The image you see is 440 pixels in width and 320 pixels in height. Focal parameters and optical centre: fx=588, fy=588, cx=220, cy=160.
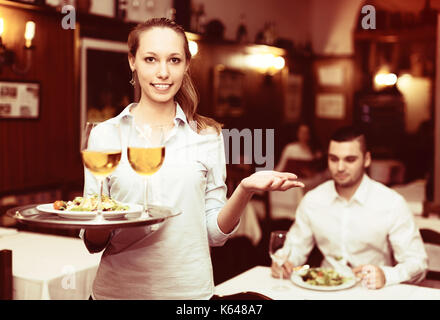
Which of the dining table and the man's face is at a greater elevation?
the man's face

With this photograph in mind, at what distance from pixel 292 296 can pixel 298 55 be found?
23.5 ft

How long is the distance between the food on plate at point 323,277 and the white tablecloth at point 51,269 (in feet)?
3.07

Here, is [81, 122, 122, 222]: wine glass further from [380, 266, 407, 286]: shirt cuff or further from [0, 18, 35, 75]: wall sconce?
[0, 18, 35, 75]: wall sconce

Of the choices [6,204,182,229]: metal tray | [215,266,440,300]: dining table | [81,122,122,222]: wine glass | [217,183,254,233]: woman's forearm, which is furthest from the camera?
[215,266,440,300]: dining table

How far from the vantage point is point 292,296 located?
223cm

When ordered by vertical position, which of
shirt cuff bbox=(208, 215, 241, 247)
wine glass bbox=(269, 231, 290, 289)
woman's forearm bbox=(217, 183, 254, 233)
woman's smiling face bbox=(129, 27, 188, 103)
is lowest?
wine glass bbox=(269, 231, 290, 289)

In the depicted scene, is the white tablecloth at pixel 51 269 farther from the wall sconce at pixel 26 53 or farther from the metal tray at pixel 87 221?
the wall sconce at pixel 26 53

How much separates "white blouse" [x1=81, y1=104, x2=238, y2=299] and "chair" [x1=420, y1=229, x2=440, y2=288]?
1.81 meters

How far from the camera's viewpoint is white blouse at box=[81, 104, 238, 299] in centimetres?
138

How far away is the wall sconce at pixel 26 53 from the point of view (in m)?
4.16

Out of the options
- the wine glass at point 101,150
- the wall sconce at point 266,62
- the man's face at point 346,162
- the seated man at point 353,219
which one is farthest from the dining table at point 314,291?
the wall sconce at point 266,62

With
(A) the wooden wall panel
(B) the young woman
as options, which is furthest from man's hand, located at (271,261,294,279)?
(A) the wooden wall panel

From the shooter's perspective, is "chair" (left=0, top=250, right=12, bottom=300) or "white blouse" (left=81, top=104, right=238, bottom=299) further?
"chair" (left=0, top=250, right=12, bottom=300)
